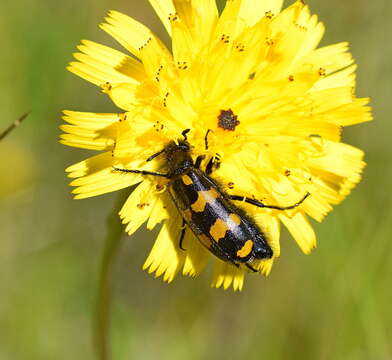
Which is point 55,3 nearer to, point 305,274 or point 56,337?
point 56,337

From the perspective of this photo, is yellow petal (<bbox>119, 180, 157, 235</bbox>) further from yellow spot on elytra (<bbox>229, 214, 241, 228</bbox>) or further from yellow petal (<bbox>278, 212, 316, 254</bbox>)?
yellow petal (<bbox>278, 212, 316, 254</bbox>)

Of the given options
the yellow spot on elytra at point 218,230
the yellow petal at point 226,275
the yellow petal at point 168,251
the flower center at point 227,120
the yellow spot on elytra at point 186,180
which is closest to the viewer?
the yellow spot on elytra at point 218,230

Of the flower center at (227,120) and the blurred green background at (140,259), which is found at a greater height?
the flower center at (227,120)

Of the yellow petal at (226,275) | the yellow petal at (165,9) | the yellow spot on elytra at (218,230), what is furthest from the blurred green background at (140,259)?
the yellow petal at (165,9)

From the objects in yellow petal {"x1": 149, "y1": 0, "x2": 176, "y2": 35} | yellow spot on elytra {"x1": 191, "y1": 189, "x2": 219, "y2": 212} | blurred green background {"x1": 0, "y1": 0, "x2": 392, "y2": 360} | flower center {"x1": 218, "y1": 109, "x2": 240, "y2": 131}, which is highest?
yellow petal {"x1": 149, "y1": 0, "x2": 176, "y2": 35}

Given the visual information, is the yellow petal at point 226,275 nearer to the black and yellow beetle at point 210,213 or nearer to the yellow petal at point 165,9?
the black and yellow beetle at point 210,213

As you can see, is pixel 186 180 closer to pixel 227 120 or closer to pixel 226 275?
pixel 227 120

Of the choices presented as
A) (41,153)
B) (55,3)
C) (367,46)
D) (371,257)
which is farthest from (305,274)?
(55,3)

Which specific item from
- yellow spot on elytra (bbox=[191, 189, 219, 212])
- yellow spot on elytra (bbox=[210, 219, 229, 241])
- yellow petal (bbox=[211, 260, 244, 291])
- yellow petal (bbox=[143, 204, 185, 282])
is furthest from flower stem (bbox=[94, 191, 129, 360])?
yellow petal (bbox=[211, 260, 244, 291])
